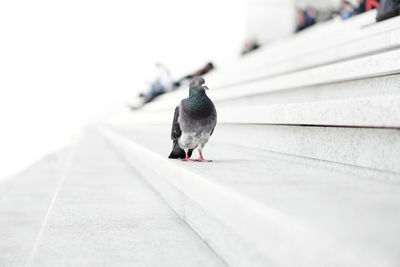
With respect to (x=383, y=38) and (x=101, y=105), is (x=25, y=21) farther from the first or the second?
(x=383, y=38)

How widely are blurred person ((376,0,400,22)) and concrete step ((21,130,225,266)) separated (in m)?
1.21

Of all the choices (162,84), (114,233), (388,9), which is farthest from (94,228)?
(162,84)

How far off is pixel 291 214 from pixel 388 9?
4.88 feet

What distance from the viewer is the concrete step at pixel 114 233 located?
89 centimetres

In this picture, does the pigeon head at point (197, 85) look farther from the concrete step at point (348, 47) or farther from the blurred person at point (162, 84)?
the blurred person at point (162, 84)

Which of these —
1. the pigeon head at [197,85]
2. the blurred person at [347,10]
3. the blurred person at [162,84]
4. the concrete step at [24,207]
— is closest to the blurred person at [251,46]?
the blurred person at [162,84]

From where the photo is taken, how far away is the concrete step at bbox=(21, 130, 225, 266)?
2.91 feet

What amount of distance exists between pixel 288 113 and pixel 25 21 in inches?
366

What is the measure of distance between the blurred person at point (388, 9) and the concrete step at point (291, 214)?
94 cm

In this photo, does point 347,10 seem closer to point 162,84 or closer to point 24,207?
point 24,207

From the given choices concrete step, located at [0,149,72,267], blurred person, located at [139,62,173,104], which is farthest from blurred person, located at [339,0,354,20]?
blurred person, located at [139,62,173,104]

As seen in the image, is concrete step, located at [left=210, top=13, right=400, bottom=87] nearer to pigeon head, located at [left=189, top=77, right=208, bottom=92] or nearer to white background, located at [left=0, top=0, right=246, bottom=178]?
pigeon head, located at [left=189, top=77, right=208, bottom=92]

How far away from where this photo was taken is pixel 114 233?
42.6 inches

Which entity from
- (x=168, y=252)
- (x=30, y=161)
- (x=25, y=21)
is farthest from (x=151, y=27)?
(x=168, y=252)
